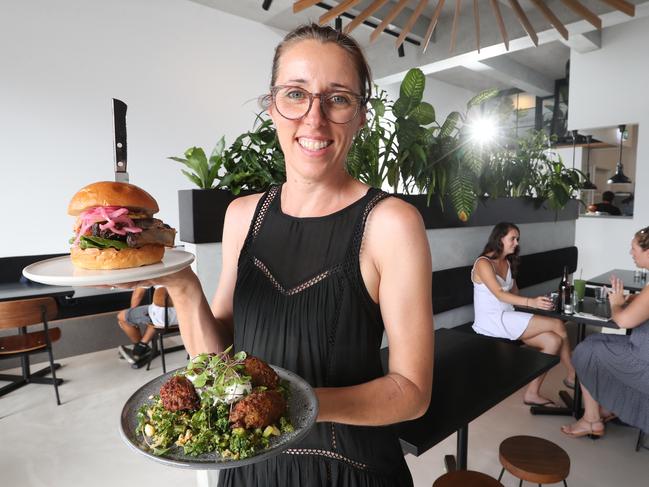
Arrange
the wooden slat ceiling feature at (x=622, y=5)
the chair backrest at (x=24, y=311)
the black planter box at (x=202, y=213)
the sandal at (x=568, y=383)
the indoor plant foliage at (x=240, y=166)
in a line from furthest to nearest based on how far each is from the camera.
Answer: the sandal at (x=568, y=383)
the chair backrest at (x=24, y=311)
the wooden slat ceiling feature at (x=622, y=5)
the indoor plant foliage at (x=240, y=166)
the black planter box at (x=202, y=213)

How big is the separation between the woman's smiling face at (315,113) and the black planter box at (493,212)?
6.92ft

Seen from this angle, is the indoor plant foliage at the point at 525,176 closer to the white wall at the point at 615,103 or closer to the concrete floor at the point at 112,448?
the concrete floor at the point at 112,448

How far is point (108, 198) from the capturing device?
1.38 m

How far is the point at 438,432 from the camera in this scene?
1.51m

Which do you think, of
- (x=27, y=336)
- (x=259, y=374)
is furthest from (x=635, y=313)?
(x=27, y=336)

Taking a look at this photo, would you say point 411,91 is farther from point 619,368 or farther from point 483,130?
point 619,368

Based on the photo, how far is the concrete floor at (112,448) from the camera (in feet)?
8.54

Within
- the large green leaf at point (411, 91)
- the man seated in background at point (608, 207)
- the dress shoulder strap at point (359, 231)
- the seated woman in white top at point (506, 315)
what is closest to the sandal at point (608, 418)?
the seated woman in white top at point (506, 315)

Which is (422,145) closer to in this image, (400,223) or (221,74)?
(400,223)

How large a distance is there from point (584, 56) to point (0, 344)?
8189 millimetres

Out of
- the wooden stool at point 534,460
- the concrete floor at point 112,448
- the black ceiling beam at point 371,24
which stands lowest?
the concrete floor at point 112,448

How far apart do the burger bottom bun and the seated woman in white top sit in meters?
2.89

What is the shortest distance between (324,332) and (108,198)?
86 centimetres

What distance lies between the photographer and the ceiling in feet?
17.1
